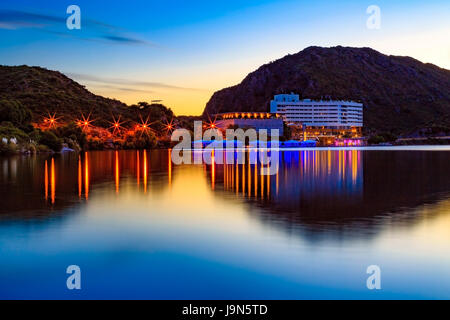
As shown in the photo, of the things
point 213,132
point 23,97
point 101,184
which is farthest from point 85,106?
point 101,184

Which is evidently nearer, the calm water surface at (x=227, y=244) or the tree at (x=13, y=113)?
the calm water surface at (x=227, y=244)

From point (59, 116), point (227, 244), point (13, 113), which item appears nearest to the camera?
point (227, 244)

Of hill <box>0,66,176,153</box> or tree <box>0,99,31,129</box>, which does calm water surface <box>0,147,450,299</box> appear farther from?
tree <box>0,99,31,129</box>

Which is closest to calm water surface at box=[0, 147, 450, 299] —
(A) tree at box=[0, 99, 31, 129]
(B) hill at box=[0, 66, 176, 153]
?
(B) hill at box=[0, 66, 176, 153]

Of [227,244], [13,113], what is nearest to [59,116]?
[13,113]

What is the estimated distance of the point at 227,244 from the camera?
33.1 ft

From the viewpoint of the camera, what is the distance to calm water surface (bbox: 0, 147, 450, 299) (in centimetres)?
716

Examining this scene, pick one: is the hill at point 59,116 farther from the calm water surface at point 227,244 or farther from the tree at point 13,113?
the calm water surface at point 227,244

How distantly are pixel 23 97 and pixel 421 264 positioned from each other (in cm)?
14579

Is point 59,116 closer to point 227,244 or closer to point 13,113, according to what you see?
point 13,113

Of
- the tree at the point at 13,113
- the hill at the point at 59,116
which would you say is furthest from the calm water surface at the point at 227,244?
the tree at the point at 13,113

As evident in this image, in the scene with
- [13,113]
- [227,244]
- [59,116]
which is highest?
[59,116]

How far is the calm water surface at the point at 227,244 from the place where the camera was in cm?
716
